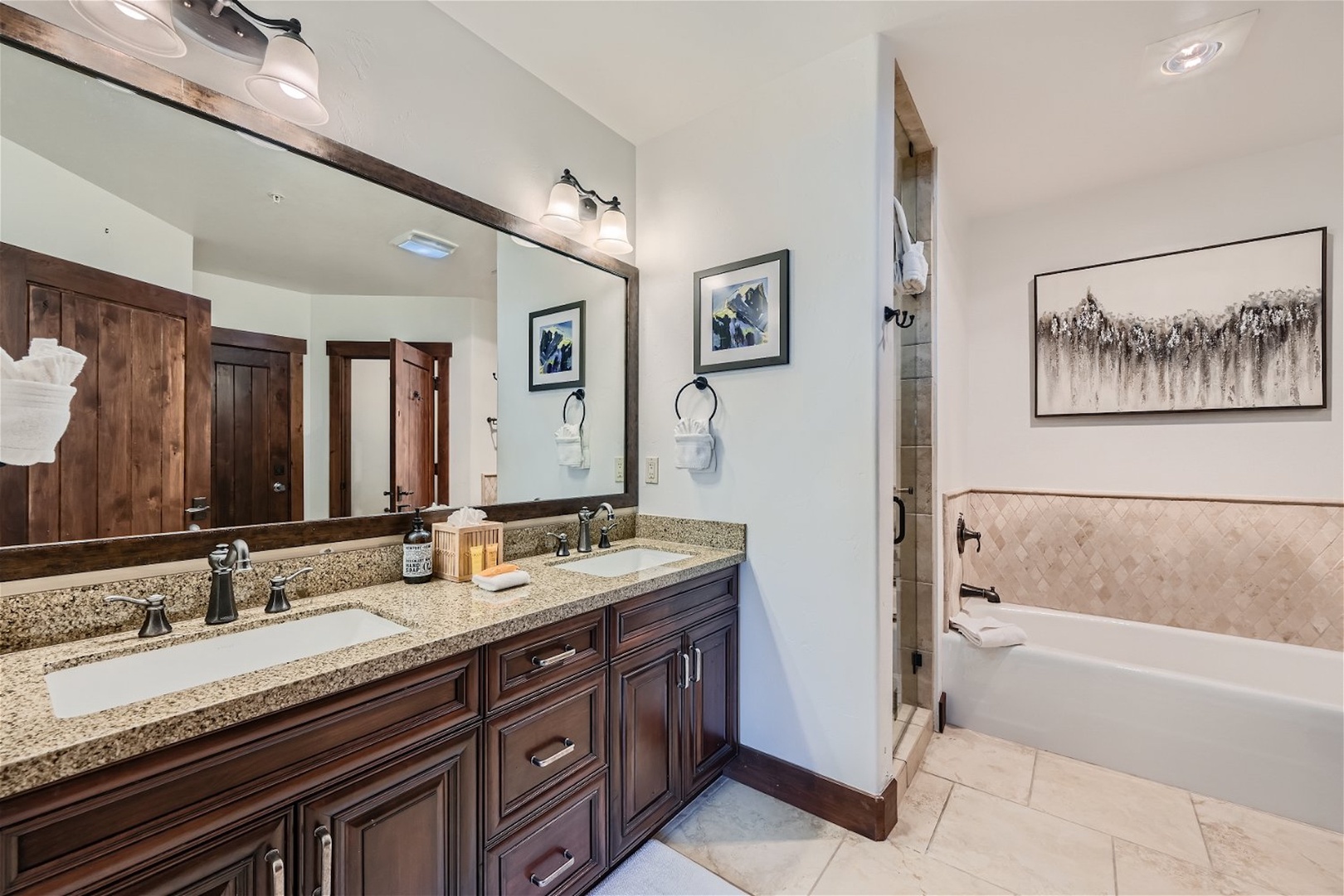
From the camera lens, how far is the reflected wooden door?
1.33 meters

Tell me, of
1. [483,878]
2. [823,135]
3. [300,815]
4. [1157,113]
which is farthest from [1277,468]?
[300,815]

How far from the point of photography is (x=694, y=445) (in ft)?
7.14

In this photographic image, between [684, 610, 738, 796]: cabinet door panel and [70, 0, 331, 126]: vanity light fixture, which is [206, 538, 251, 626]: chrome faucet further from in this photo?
[684, 610, 738, 796]: cabinet door panel

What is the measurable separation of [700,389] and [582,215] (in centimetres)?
85

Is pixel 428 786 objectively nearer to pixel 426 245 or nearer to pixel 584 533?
pixel 584 533

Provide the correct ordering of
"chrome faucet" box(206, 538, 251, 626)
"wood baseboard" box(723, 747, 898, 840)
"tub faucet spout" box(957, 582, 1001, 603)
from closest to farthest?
"chrome faucet" box(206, 538, 251, 626)
"wood baseboard" box(723, 747, 898, 840)
"tub faucet spout" box(957, 582, 1001, 603)

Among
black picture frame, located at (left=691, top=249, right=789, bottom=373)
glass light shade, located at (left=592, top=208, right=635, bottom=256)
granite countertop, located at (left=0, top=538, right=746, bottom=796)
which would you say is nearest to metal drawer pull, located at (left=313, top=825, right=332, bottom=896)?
granite countertop, located at (left=0, top=538, right=746, bottom=796)

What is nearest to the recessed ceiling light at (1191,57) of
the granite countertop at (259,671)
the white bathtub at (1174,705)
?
the white bathtub at (1174,705)

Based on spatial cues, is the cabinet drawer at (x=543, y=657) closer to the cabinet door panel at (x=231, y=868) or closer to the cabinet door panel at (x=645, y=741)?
the cabinet door panel at (x=645, y=741)

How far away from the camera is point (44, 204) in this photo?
3.59 feet

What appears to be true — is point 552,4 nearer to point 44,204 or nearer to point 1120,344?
point 44,204

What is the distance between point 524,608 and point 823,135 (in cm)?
186

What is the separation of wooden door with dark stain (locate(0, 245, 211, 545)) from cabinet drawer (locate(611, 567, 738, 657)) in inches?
42.8

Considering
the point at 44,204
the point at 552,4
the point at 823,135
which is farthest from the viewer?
the point at 823,135
